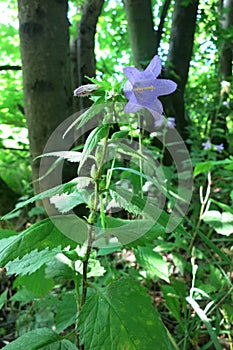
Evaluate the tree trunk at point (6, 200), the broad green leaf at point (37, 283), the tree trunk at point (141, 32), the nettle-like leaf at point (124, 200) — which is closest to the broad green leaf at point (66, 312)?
the broad green leaf at point (37, 283)

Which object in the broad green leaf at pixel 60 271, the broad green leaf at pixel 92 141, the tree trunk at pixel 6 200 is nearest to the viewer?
the broad green leaf at pixel 92 141

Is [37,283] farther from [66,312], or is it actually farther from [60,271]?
[60,271]

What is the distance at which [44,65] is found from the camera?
125 cm

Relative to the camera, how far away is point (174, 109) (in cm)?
289

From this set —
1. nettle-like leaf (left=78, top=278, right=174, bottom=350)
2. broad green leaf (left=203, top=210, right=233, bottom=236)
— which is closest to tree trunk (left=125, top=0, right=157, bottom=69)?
broad green leaf (left=203, top=210, right=233, bottom=236)

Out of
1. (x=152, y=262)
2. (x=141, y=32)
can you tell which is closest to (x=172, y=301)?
(x=152, y=262)

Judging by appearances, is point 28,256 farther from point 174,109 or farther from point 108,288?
point 174,109

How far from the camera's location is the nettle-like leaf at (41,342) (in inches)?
25.2

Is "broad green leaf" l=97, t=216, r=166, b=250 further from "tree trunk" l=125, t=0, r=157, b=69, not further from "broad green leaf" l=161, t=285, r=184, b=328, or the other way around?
"tree trunk" l=125, t=0, r=157, b=69

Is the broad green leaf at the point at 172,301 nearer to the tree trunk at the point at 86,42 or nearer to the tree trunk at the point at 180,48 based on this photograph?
the tree trunk at the point at 86,42

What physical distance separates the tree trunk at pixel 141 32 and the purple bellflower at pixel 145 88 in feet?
6.15

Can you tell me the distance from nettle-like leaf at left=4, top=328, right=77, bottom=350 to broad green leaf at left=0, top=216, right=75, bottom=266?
162 millimetres

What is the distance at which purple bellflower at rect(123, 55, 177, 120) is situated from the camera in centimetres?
56

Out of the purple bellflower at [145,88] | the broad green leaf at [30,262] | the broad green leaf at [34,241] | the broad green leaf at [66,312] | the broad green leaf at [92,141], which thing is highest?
the purple bellflower at [145,88]
